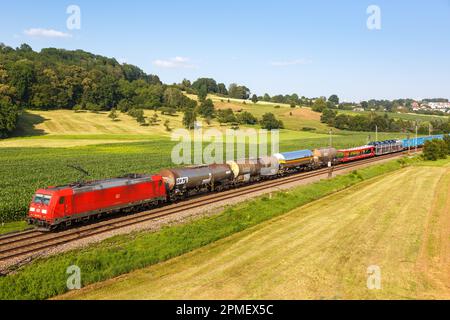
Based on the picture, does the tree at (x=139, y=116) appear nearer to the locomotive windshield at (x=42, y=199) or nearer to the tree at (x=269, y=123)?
the tree at (x=269, y=123)

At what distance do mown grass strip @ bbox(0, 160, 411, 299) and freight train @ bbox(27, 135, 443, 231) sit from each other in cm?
434

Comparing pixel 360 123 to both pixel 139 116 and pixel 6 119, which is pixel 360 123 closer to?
pixel 139 116

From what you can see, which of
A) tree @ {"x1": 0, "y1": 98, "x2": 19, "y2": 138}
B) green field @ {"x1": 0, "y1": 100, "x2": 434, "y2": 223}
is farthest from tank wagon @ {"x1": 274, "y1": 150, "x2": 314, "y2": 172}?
tree @ {"x1": 0, "y1": 98, "x2": 19, "y2": 138}

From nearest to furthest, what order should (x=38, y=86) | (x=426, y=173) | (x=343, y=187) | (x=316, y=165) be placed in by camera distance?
(x=343, y=187), (x=426, y=173), (x=316, y=165), (x=38, y=86)

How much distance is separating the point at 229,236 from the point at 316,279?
9.23 meters

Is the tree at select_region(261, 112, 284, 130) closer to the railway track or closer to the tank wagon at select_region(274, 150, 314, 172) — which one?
the tank wagon at select_region(274, 150, 314, 172)

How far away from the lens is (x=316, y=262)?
22.2 metres

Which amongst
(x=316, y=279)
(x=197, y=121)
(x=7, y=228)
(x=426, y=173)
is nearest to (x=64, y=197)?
(x=7, y=228)

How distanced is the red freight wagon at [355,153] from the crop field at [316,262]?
3301 cm

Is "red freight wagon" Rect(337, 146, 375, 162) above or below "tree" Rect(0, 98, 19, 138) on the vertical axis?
below

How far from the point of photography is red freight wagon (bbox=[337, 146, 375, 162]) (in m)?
68.7

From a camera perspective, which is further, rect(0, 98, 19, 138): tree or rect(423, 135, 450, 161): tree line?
rect(0, 98, 19, 138): tree

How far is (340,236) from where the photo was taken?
1071 inches

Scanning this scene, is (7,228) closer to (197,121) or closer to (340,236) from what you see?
(340,236)
